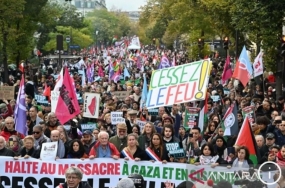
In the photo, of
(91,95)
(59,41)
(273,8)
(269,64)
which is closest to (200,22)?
(59,41)

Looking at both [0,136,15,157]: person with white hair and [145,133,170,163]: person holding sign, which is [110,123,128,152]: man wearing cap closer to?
[145,133,170,163]: person holding sign

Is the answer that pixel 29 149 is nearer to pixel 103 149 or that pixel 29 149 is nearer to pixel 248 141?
pixel 103 149

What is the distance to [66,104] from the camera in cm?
1702

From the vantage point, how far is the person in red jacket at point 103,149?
1176cm

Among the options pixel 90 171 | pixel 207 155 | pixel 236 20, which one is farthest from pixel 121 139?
pixel 236 20

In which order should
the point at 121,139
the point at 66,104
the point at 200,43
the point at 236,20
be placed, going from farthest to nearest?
the point at 200,43 → the point at 236,20 → the point at 66,104 → the point at 121,139

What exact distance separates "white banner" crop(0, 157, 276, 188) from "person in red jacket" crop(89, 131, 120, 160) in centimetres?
39

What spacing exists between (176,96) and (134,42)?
78.9 metres

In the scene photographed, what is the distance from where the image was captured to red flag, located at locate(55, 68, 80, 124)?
16594 millimetres

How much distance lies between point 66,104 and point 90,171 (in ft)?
19.0

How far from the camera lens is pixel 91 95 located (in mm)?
18312

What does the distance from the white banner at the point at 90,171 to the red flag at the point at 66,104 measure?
16.2ft

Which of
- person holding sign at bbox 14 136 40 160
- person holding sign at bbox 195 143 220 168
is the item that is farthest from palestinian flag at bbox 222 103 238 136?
person holding sign at bbox 14 136 40 160

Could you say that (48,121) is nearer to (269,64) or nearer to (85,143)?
(85,143)
